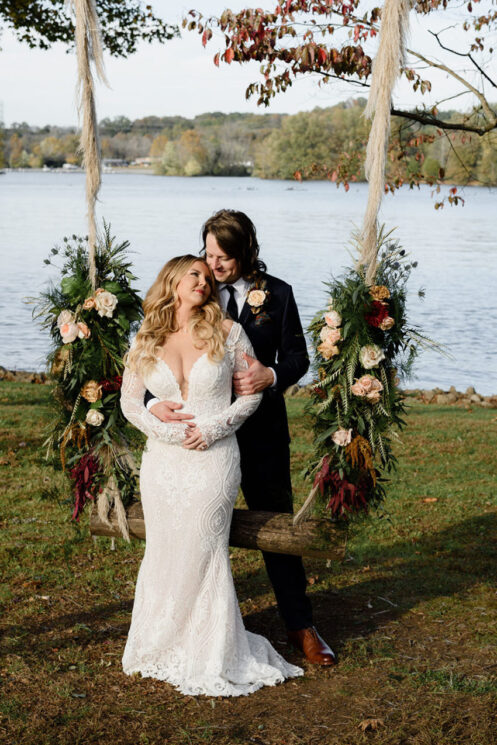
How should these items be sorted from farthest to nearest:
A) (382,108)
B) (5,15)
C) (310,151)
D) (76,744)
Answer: (310,151) → (5,15) → (382,108) → (76,744)

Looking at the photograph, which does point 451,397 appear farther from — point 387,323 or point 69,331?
point 69,331

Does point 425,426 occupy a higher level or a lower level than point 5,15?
lower

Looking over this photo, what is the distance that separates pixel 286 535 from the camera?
4707mm

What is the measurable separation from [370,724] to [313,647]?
80 cm

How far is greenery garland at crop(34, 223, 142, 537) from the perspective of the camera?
504 cm

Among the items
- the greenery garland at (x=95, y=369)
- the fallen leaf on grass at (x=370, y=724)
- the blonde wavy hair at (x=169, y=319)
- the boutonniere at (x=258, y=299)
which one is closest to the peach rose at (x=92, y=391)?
the greenery garland at (x=95, y=369)

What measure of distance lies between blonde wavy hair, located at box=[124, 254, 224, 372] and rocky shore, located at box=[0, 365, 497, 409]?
9231mm

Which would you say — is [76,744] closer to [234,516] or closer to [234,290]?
[234,516]

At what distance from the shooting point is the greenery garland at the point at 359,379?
459 cm

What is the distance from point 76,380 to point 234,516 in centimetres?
122

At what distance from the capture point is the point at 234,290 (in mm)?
4879

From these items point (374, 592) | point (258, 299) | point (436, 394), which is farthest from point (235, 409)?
point (436, 394)

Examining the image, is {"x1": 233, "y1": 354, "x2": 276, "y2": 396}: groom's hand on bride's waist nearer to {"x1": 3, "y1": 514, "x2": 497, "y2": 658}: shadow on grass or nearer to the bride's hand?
the bride's hand

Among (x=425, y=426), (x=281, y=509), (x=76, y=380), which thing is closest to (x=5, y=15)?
(x=425, y=426)
